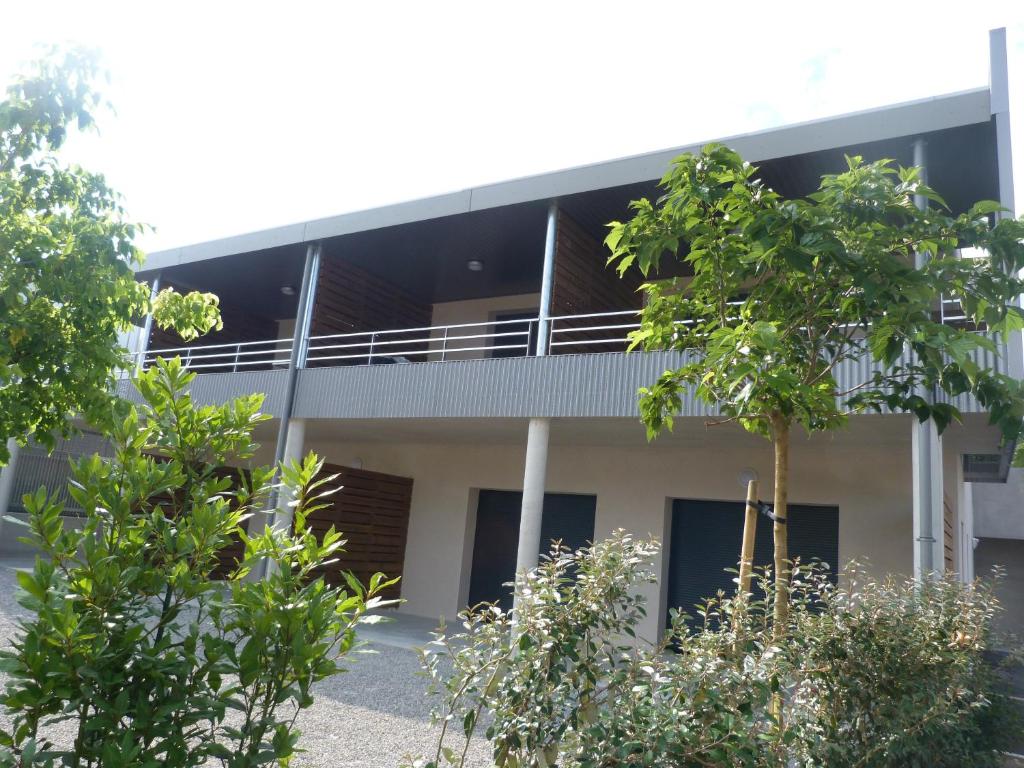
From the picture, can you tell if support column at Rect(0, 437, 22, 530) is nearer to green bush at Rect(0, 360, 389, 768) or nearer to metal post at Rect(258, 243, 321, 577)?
metal post at Rect(258, 243, 321, 577)

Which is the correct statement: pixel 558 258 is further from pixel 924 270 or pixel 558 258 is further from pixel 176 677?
pixel 176 677

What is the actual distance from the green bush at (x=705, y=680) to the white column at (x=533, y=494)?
5.32 m

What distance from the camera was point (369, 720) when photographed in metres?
6.24

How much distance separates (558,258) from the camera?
10.2m

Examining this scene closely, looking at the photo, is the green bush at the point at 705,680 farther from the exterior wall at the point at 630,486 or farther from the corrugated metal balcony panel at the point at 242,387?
the corrugated metal balcony panel at the point at 242,387

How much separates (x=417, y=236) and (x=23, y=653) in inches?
392

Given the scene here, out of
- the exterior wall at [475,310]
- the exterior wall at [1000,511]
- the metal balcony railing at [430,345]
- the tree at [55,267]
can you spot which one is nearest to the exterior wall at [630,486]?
the metal balcony railing at [430,345]

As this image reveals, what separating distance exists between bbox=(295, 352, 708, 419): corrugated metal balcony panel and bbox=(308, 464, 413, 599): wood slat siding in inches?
66.4

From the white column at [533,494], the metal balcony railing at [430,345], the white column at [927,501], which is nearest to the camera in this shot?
the white column at [927,501]

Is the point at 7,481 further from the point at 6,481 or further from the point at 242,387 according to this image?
the point at 242,387

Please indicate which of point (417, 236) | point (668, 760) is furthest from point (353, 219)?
point (668, 760)

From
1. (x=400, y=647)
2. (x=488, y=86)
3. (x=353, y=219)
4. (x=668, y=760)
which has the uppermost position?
(x=353, y=219)

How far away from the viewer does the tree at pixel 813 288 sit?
329 cm

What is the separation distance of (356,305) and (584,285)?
446 centimetres
